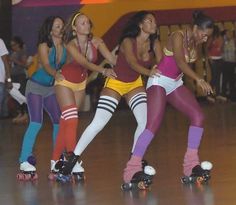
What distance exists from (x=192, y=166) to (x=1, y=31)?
11469 millimetres

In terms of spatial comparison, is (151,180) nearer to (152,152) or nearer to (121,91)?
(121,91)

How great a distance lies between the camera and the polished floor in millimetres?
9328

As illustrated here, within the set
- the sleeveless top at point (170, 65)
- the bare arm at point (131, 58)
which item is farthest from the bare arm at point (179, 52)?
the bare arm at point (131, 58)

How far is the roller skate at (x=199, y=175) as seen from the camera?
395 inches

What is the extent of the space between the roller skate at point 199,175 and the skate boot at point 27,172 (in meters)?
1.96

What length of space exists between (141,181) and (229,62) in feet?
42.2

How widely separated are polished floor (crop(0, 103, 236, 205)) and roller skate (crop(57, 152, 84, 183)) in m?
0.12

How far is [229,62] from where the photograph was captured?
2223 centimetres

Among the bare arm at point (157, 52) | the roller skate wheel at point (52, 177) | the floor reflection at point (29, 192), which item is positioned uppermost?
the bare arm at point (157, 52)

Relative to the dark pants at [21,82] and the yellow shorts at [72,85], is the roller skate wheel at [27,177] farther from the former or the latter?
the dark pants at [21,82]

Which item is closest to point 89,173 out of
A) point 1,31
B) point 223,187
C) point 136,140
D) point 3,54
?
point 136,140

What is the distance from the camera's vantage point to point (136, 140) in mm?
10117

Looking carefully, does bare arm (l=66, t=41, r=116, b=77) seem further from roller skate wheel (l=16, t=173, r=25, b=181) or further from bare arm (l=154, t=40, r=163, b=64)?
roller skate wheel (l=16, t=173, r=25, b=181)

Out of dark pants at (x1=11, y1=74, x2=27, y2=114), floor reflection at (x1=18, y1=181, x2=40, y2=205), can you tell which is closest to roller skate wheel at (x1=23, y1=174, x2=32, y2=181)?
floor reflection at (x1=18, y1=181, x2=40, y2=205)
